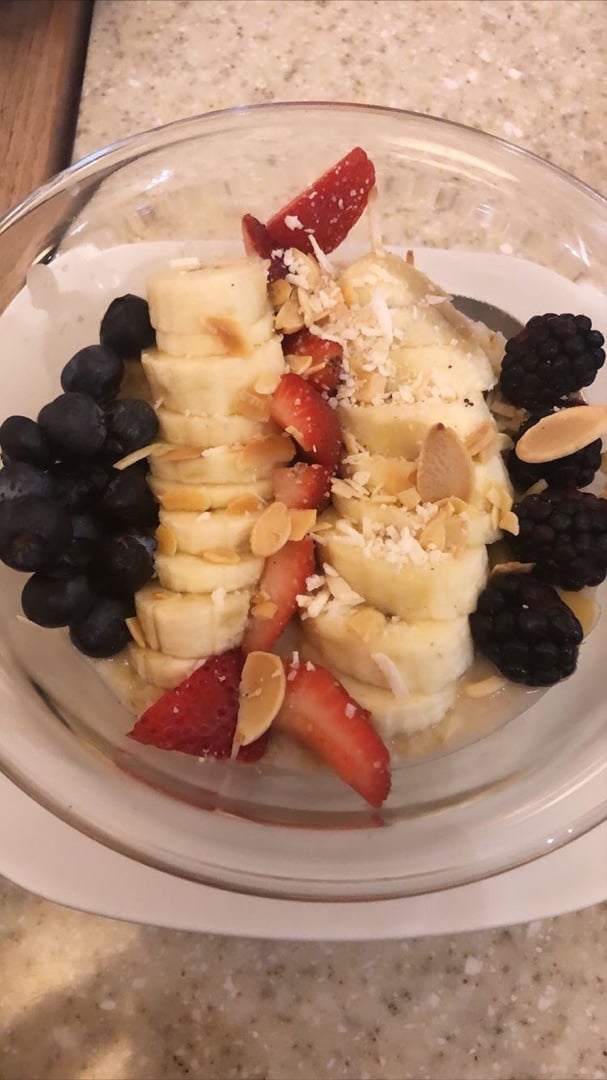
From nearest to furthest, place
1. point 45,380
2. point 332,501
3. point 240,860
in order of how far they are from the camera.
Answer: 1. point 240,860
2. point 332,501
3. point 45,380

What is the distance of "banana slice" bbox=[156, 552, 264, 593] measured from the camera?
91cm

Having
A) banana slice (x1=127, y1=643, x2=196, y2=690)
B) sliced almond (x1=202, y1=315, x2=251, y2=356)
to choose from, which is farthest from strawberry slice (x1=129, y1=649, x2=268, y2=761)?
sliced almond (x1=202, y1=315, x2=251, y2=356)

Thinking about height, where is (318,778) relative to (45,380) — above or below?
below

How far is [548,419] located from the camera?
95cm

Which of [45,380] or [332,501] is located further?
[45,380]

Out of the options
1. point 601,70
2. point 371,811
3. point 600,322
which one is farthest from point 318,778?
point 601,70

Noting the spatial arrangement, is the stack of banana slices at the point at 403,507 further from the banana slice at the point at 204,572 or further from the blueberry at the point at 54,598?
the blueberry at the point at 54,598

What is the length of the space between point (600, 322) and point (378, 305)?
1.30 ft

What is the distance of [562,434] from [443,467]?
0.48 ft

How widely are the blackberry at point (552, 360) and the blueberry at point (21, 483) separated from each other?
1.70 ft

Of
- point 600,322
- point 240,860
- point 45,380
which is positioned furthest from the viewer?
point 600,322

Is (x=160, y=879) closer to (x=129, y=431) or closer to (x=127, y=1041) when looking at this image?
(x=127, y=1041)

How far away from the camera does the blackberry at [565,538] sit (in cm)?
89

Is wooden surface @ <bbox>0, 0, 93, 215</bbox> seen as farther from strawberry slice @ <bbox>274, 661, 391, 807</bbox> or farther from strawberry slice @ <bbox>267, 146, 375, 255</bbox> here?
strawberry slice @ <bbox>274, 661, 391, 807</bbox>
